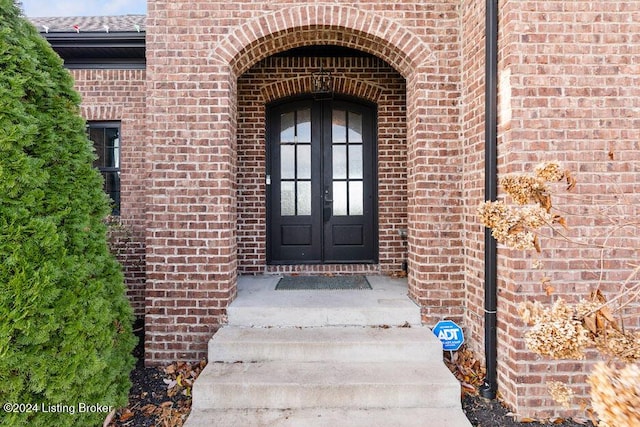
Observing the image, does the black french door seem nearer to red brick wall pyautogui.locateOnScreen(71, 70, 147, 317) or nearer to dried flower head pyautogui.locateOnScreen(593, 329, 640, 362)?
red brick wall pyautogui.locateOnScreen(71, 70, 147, 317)

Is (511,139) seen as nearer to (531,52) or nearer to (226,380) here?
(531,52)

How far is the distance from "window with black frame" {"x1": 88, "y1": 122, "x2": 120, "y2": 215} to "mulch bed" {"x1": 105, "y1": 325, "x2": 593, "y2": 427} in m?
2.72

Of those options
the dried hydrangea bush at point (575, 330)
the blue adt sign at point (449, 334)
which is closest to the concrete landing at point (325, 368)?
the blue adt sign at point (449, 334)

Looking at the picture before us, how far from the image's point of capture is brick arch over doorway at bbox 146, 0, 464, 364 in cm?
361

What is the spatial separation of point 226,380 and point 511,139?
285 centimetres

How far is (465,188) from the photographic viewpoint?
3596 mm

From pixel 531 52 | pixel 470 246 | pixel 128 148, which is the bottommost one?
pixel 470 246

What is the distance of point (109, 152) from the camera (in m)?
5.32

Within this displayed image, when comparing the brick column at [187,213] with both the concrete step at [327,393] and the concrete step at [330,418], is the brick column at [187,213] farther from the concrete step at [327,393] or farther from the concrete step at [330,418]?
the concrete step at [330,418]

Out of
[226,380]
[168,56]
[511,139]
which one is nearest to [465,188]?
[511,139]

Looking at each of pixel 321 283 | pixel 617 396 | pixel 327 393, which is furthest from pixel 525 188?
pixel 321 283

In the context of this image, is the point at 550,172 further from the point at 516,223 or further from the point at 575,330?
the point at 575,330

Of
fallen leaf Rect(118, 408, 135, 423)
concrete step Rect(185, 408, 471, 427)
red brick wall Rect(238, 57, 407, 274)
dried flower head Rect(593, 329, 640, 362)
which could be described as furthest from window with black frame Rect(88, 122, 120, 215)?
dried flower head Rect(593, 329, 640, 362)

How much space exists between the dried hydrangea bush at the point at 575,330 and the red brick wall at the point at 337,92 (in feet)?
10.9
